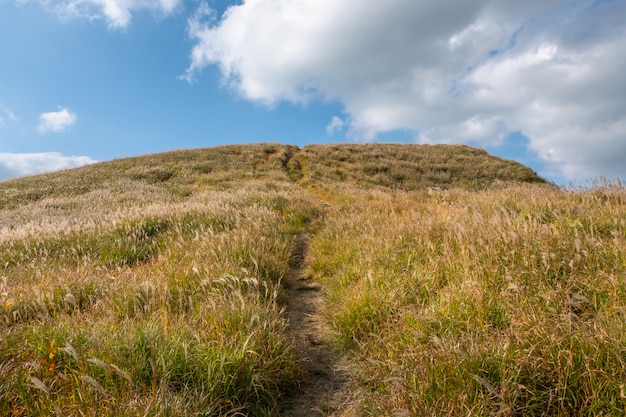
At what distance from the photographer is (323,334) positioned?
416 centimetres

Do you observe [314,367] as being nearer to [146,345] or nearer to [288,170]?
[146,345]

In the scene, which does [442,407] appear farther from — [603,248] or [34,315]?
[34,315]

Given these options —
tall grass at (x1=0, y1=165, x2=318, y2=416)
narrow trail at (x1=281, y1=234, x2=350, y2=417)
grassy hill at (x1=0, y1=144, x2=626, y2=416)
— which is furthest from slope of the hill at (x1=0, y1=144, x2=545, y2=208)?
narrow trail at (x1=281, y1=234, x2=350, y2=417)

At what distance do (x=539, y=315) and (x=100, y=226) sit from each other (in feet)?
31.3

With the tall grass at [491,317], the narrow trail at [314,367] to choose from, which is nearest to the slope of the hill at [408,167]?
the narrow trail at [314,367]

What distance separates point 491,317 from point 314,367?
1781 mm

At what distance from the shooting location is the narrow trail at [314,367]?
2928 millimetres

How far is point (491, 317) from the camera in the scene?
318 cm

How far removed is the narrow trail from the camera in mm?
2928

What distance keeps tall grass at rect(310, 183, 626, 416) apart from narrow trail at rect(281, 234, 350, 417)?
0.22 m

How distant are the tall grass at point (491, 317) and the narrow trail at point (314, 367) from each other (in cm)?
22

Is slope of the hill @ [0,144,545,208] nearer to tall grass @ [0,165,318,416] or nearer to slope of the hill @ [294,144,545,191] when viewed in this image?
slope of the hill @ [294,144,545,191]

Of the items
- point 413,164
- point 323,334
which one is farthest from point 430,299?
point 413,164

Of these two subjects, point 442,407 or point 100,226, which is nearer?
point 442,407
